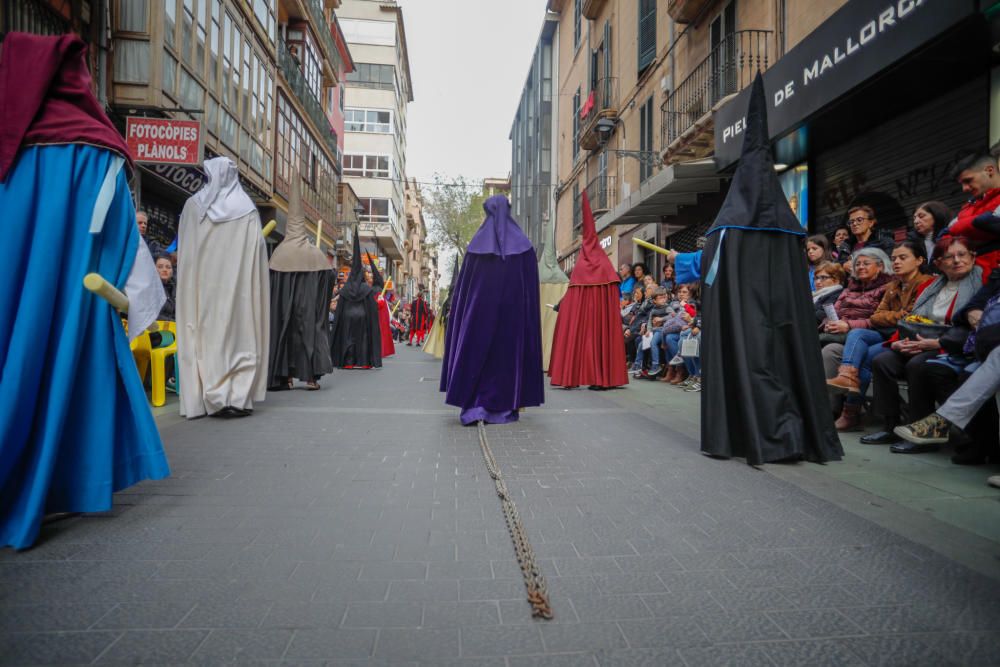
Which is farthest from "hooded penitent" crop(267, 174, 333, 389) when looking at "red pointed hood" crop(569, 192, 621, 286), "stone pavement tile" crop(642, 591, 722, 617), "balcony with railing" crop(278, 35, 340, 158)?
"balcony with railing" crop(278, 35, 340, 158)

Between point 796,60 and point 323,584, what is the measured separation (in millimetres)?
9796

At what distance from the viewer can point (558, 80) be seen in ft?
116

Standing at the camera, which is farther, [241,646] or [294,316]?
[294,316]

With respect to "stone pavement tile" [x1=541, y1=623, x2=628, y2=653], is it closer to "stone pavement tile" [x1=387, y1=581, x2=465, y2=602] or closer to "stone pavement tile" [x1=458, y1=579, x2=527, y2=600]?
"stone pavement tile" [x1=458, y1=579, x2=527, y2=600]

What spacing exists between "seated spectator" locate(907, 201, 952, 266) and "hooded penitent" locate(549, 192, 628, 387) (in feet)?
13.9

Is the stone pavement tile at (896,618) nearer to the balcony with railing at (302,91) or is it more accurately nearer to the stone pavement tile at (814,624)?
the stone pavement tile at (814,624)

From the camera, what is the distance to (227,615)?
2102mm

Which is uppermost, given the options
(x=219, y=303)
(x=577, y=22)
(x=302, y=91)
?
(x=577, y=22)

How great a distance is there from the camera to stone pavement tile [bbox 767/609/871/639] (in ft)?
6.69

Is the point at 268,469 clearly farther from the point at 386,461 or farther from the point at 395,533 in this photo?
the point at 395,533

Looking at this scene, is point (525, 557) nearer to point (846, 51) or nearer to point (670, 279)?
point (846, 51)

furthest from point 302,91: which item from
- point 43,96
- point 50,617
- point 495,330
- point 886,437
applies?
point 50,617

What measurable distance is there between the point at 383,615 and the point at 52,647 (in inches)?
37.0

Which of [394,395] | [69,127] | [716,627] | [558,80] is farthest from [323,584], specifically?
[558,80]
